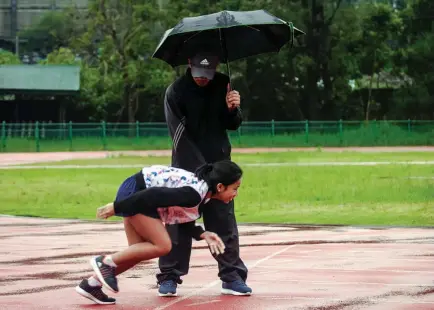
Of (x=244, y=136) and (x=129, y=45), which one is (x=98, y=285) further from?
(x=129, y=45)

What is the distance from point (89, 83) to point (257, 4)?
37.5ft

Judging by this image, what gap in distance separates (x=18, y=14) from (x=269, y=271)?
3905 inches

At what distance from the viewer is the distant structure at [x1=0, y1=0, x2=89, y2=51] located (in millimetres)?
105188

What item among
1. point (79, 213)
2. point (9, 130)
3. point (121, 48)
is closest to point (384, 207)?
point (79, 213)

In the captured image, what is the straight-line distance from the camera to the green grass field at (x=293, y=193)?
18219mm

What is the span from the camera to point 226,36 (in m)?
9.66

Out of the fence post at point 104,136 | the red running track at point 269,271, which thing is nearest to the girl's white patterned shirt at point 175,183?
the red running track at point 269,271

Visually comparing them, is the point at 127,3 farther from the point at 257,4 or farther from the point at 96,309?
the point at 96,309

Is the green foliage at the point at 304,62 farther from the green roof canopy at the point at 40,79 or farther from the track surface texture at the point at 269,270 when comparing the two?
the track surface texture at the point at 269,270

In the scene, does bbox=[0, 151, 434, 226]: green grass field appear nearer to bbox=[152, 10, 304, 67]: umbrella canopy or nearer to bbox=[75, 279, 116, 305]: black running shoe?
bbox=[152, 10, 304, 67]: umbrella canopy

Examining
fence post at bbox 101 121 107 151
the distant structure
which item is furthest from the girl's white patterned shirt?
the distant structure

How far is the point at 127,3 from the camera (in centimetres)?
6369

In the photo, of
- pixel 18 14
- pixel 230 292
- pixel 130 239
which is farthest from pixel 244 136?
pixel 18 14

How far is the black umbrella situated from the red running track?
186 cm
